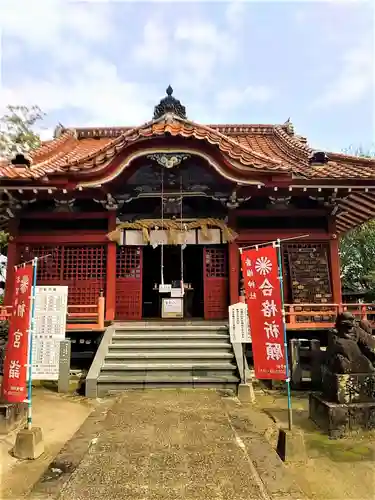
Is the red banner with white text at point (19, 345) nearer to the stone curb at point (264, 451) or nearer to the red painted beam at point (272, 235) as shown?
the stone curb at point (264, 451)

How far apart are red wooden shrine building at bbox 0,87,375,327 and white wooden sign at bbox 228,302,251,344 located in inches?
110

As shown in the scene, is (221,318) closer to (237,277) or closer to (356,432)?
(237,277)

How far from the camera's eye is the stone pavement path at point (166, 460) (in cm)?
327

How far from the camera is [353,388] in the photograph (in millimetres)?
5164

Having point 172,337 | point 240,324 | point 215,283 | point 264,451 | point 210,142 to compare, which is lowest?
point 264,451

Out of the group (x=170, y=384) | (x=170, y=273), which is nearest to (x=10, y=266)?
(x=170, y=384)

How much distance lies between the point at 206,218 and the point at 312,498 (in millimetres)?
8011

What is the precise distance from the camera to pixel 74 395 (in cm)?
725

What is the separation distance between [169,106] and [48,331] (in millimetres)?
11948

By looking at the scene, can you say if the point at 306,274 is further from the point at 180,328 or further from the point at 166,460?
the point at 166,460

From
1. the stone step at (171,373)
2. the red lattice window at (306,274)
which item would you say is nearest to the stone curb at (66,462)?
the stone step at (171,373)

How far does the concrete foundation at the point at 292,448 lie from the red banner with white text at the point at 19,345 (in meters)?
3.29

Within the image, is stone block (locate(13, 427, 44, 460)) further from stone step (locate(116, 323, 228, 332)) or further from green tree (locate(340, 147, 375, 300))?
green tree (locate(340, 147, 375, 300))

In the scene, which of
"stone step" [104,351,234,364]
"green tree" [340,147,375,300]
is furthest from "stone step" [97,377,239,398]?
"green tree" [340,147,375,300]
